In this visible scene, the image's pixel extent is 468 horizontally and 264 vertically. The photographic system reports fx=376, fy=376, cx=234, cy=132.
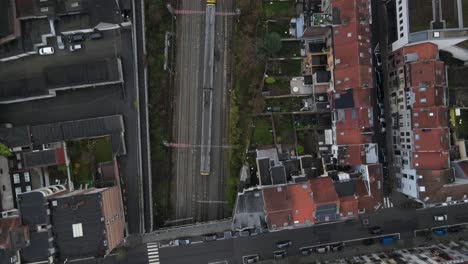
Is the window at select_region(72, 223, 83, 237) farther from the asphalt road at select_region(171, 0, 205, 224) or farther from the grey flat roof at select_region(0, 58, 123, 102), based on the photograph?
the grey flat roof at select_region(0, 58, 123, 102)

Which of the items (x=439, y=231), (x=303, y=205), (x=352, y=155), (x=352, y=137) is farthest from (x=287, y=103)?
(x=439, y=231)

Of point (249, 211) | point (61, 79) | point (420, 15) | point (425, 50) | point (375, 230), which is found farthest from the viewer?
point (375, 230)

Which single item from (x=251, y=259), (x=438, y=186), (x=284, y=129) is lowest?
(x=251, y=259)

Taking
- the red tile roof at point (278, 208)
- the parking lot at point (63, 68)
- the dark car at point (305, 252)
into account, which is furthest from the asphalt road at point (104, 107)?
the dark car at point (305, 252)

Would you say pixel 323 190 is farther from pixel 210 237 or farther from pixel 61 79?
pixel 61 79

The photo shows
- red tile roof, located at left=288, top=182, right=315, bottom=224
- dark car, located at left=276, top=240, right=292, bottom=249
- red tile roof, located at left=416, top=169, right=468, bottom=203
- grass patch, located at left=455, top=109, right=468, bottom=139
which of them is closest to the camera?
red tile roof, located at left=288, top=182, right=315, bottom=224

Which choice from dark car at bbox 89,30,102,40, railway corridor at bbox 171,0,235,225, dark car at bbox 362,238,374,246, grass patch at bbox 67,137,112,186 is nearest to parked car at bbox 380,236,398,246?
dark car at bbox 362,238,374,246
